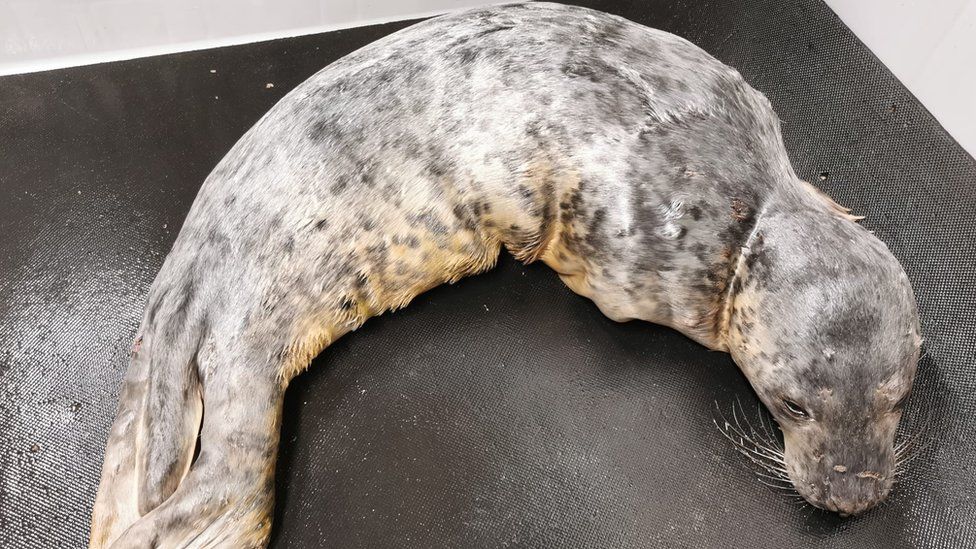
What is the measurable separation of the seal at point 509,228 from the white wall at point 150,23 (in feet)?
2.08

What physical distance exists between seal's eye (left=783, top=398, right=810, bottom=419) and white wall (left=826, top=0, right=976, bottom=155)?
978 mm

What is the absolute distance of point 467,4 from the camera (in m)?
2.58

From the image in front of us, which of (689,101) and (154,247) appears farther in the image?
(154,247)

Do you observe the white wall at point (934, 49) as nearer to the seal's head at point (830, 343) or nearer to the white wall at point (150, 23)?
the seal's head at point (830, 343)

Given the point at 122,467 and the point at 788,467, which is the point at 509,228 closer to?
the point at 788,467

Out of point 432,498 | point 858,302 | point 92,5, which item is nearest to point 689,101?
point 858,302

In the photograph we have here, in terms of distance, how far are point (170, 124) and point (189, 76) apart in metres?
0.17

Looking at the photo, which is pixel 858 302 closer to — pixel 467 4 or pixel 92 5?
pixel 467 4

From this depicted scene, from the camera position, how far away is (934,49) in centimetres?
230

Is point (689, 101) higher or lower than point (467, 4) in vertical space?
higher

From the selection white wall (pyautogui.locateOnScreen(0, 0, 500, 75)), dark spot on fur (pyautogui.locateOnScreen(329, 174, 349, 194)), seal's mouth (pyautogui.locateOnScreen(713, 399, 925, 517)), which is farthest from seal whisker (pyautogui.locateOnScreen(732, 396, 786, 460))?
white wall (pyautogui.locateOnScreen(0, 0, 500, 75))

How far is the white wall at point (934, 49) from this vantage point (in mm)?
2241

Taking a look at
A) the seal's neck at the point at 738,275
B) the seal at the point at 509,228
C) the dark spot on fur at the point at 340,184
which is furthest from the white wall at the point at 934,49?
the dark spot on fur at the point at 340,184

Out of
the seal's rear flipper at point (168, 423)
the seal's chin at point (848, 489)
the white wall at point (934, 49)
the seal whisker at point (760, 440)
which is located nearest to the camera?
the seal's rear flipper at point (168, 423)
